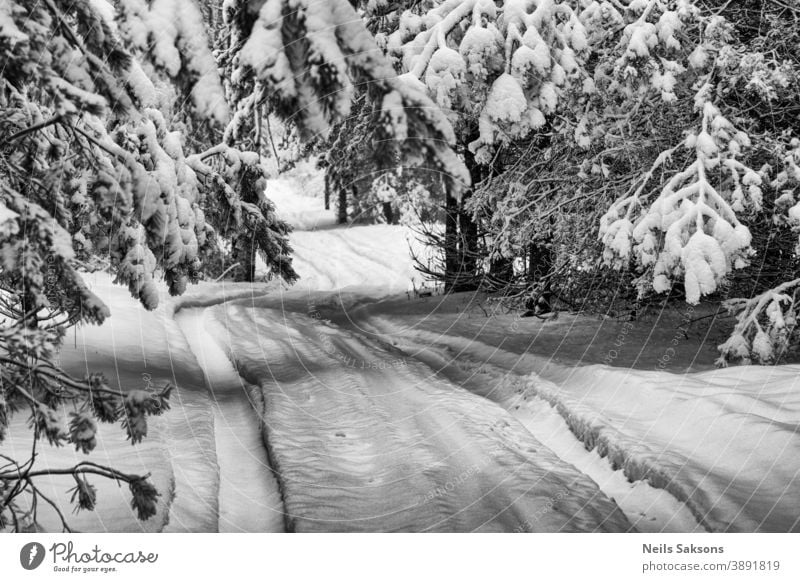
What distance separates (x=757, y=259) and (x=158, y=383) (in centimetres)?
653

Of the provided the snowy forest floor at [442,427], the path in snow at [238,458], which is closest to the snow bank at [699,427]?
the snowy forest floor at [442,427]

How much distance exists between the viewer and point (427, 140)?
1969mm

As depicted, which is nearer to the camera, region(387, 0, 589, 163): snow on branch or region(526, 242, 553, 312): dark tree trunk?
region(387, 0, 589, 163): snow on branch

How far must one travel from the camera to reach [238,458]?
5555 mm

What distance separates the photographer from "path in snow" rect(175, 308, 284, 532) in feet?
14.6

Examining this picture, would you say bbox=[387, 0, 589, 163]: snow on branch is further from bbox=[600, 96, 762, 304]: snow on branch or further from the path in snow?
the path in snow

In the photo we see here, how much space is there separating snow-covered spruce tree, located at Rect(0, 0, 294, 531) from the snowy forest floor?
3.69 feet

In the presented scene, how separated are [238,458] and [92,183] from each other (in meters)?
2.92

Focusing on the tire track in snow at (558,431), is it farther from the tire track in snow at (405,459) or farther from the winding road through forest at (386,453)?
the tire track in snow at (405,459)

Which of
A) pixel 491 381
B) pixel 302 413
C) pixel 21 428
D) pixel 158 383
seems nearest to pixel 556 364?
pixel 491 381

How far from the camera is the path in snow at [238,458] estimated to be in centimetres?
446

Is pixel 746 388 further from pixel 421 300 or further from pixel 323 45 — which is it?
pixel 421 300

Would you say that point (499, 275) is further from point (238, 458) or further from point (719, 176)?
point (238, 458)
